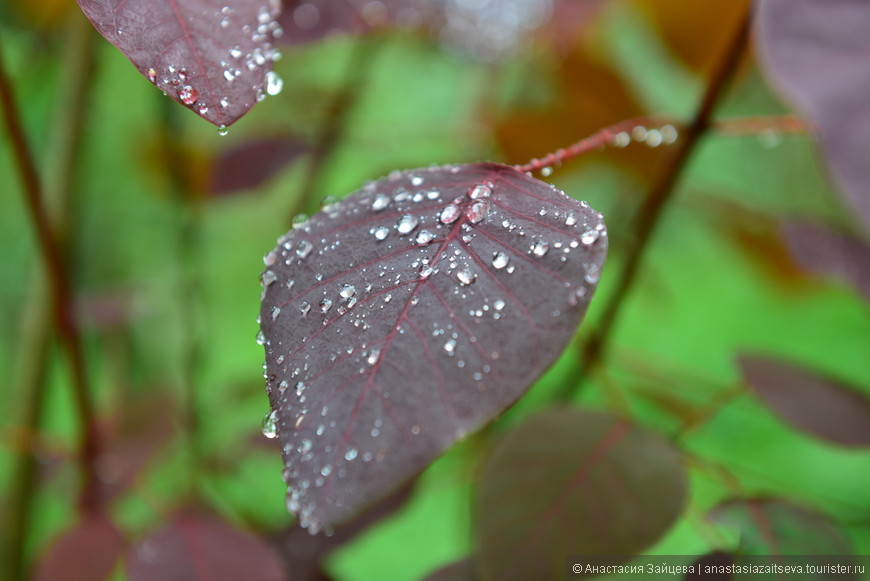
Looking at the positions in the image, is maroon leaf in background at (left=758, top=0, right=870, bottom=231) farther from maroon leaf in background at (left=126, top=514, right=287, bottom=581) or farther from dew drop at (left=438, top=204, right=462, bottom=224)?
maroon leaf in background at (left=126, top=514, right=287, bottom=581)


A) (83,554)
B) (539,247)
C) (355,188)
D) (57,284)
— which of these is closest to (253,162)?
(355,188)

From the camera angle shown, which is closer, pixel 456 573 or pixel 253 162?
pixel 456 573

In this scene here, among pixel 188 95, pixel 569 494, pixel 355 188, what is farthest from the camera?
pixel 355 188

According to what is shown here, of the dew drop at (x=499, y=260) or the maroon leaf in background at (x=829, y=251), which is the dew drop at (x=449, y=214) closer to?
the dew drop at (x=499, y=260)

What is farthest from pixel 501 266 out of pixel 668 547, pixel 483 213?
pixel 668 547

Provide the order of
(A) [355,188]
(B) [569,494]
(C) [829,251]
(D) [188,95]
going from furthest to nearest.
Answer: (A) [355,188] < (C) [829,251] < (B) [569,494] < (D) [188,95]

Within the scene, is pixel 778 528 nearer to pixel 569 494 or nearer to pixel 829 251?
pixel 569 494

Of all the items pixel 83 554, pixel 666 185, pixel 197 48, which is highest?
pixel 197 48

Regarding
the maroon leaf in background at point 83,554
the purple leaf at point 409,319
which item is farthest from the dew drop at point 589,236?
the maroon leaf in background at point 83,554
